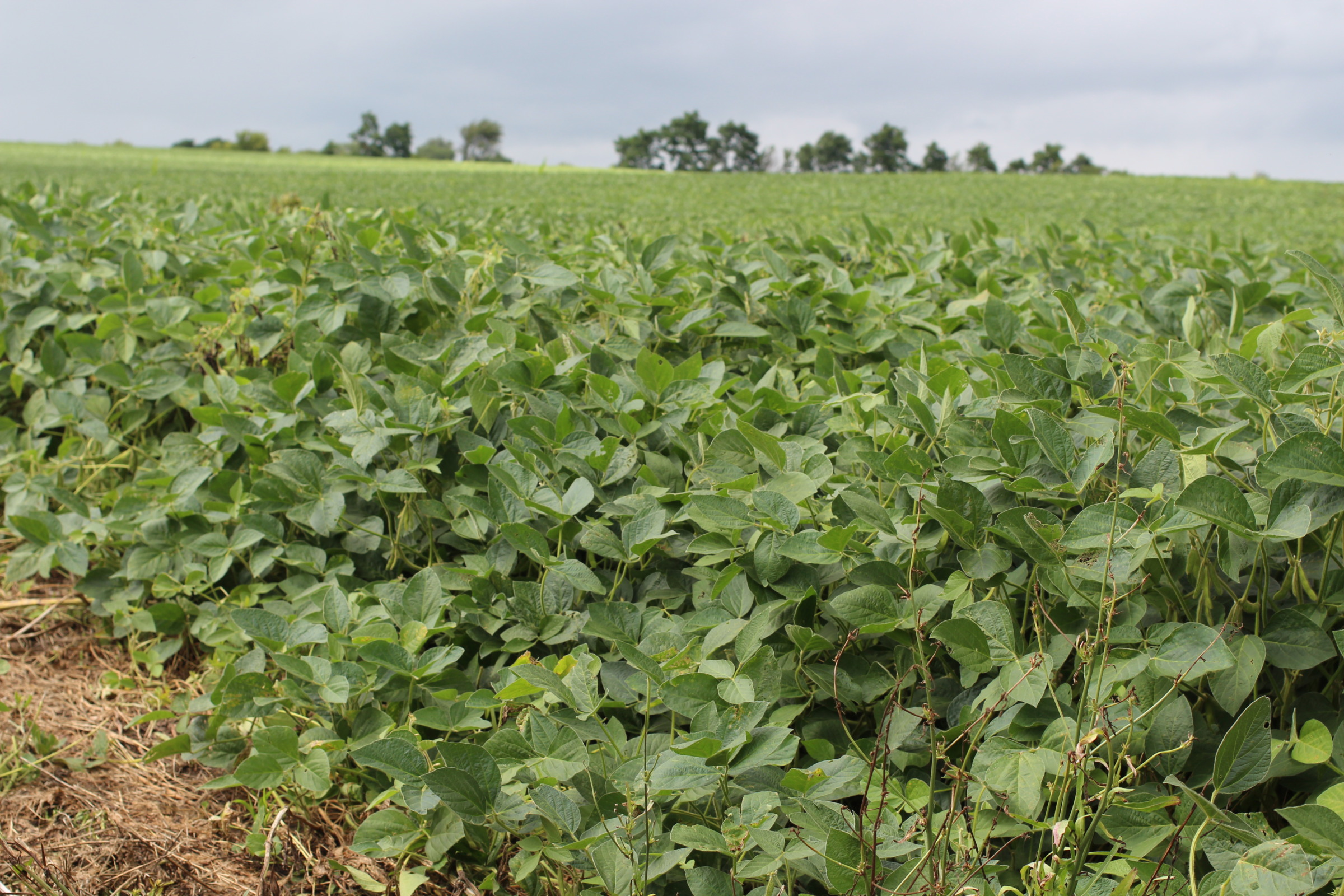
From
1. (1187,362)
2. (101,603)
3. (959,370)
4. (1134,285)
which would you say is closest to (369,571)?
(101,603)

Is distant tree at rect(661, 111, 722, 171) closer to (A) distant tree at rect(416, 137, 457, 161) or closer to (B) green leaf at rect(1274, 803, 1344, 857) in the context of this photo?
(A) distant tree at rect(416, 137, 457, 161)

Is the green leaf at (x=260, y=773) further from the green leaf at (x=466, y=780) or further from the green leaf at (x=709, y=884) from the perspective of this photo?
the green leaf at (x=709, y=884)

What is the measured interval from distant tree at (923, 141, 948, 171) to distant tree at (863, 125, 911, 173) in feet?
10.7

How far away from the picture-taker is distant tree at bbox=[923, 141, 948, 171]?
202 ft

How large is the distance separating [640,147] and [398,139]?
2285cm

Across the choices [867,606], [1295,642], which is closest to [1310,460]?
[1295,642]

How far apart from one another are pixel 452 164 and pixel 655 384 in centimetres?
3278

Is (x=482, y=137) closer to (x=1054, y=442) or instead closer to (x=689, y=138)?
(x=689, y=138)

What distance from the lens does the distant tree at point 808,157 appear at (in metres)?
66.0

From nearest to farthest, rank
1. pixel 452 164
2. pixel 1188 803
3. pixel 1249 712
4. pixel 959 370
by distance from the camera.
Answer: pixel 1249 712, pixel 1188 803, pixel 959 370, pixel 452 164

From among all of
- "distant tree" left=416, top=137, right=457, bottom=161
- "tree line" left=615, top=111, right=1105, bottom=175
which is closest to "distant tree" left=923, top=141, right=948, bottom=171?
"tree line" left=615, top=111, right=1105, bottom=175

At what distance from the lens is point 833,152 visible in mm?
66250

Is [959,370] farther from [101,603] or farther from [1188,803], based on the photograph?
[101,603]

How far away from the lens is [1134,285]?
2.61 m
